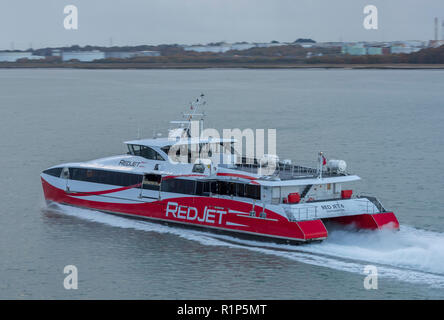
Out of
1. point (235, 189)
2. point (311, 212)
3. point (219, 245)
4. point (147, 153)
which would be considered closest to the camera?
point (311, 212)

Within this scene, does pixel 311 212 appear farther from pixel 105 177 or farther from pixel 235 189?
pixel 105 177

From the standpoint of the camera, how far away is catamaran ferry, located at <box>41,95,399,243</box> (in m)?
24.7

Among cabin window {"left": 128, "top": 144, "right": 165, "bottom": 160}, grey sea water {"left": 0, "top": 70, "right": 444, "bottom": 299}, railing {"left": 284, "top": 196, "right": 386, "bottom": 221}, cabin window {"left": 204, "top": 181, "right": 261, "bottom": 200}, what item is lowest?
grey sea water {"left": 0, "top": 70, "right": 444, "bottom": 299}

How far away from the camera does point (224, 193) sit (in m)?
26.4

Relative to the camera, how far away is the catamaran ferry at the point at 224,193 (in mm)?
24719

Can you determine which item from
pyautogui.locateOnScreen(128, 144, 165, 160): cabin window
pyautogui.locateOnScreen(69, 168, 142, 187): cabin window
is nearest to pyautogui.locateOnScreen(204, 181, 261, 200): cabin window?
pyautogui.locateOnScreen(128, 144, 165, 160): cabin window

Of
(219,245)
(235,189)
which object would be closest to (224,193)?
(235,189)

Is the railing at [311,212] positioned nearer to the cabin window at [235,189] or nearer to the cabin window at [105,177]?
the cabin window at [235,189]

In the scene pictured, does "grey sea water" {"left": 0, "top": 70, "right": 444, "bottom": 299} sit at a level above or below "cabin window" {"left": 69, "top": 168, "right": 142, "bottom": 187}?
below

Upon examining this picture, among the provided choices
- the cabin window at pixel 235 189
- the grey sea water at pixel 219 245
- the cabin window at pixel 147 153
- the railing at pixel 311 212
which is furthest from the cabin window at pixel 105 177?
the railing at pixel 311 212

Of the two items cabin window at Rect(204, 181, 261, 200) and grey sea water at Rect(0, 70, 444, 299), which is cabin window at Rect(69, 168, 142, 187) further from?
cabin window at Rect(204, 181, 261, 200)

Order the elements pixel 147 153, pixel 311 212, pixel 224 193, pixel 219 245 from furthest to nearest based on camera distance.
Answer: pixel 147 153 < pixel 224 193 < pixel 219 245 < pixel 311 212
